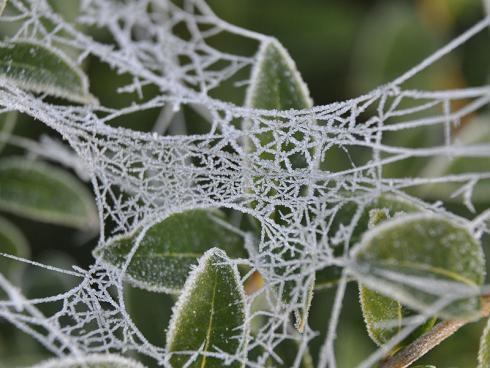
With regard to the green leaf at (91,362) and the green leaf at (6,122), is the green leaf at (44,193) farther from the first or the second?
the green leaf at (91,362)

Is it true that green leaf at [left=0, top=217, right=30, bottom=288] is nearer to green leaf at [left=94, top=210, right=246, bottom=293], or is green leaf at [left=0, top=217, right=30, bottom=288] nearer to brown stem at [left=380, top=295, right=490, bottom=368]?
green leaf at [left=94, top=210, right=246, bottom=293]

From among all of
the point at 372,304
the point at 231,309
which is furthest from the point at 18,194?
the point at 372,304

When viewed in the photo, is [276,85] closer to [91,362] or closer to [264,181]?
[264,181]

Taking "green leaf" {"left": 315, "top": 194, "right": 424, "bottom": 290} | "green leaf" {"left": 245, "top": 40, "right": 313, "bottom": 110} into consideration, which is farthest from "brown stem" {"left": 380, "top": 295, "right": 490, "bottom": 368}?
"green leaf" {"left": 245, "top": 40, "right": 313, "bottom": 110}

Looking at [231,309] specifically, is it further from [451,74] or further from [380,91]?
[451,74]

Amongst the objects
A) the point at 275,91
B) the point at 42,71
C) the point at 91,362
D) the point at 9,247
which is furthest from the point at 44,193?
the point at 91,362

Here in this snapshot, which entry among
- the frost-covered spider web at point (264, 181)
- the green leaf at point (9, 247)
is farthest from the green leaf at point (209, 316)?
the green leaf at point (9, 247)
